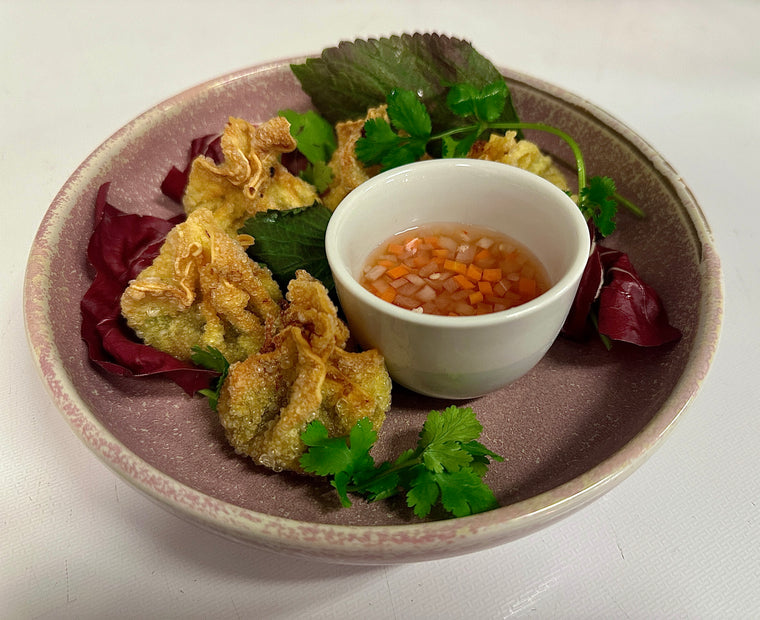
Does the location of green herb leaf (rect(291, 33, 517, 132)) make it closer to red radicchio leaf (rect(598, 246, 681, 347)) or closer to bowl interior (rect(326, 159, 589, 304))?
bowl interior (rect(326, 159, 589, 304))

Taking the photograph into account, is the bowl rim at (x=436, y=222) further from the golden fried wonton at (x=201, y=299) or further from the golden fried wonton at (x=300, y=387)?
the golden fried wonton at (x=201, y=299)

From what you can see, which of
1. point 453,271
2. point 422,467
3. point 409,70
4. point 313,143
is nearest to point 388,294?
point 453,271

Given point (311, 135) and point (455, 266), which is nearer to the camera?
point (455, 266)

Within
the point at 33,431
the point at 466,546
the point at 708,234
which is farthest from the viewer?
the point at 33,431

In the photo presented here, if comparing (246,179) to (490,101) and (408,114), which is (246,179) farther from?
(490,101)

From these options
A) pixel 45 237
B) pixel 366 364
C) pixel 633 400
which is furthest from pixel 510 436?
pixel 45 237

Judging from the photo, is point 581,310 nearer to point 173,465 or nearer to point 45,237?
point 173,465
